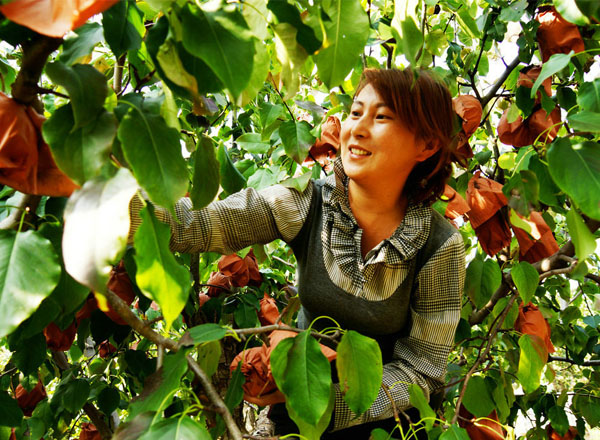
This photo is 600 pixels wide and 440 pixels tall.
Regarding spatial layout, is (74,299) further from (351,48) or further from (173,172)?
(351,48)

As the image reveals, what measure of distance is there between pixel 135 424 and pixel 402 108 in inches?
30.7

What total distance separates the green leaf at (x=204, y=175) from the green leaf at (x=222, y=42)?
0.65 feet

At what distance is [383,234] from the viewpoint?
1.15 metres

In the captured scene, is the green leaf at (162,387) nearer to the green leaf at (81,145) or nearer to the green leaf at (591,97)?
the green leaf at (81,145)

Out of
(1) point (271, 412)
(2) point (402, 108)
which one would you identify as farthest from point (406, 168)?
(1) point (271, 412)

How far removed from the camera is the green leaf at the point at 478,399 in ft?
3.94

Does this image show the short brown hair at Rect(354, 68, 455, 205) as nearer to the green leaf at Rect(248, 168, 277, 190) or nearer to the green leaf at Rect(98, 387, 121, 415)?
the green leaf at Rect(248, 168, 277, 190)

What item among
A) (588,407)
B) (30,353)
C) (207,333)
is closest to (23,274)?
(207,333)

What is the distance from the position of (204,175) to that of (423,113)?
62cm

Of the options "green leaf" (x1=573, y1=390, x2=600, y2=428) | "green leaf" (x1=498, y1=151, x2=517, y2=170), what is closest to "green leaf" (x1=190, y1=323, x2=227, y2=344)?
"green leaf" (x1=498, y1=151, x2=517, y2=170)

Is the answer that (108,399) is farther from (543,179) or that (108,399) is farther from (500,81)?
(500,81)

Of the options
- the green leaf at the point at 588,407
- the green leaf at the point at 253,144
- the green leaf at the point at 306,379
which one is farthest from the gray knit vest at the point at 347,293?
the green leaf at the point at 588,407

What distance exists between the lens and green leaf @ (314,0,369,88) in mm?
480

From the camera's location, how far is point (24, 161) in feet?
1.51
